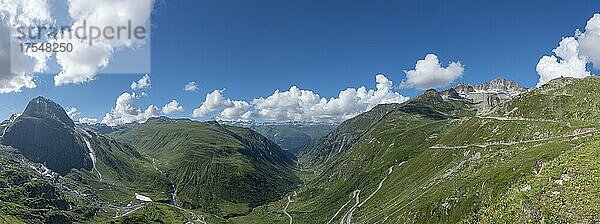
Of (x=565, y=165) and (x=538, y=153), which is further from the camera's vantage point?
(x=538, y=153)

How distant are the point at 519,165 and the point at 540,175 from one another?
102 m

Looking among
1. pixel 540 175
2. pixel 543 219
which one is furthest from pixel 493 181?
pixel 543 219

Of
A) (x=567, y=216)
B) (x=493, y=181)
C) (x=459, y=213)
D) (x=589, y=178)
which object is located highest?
(x=589, y=178)

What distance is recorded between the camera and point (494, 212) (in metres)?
66.8

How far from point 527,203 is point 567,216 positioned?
6.21 metres

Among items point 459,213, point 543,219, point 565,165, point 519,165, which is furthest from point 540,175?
point 459,213

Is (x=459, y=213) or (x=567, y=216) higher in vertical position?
(x=567, y=216)

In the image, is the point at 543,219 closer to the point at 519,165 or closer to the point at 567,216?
the point at 567,216

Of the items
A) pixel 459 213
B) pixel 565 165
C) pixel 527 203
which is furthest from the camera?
pixel 459 213

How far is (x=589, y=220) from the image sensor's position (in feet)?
185

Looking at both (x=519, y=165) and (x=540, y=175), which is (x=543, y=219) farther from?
(x=519, y=165)

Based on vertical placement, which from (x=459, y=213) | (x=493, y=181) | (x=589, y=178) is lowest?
(x=459, y=213)

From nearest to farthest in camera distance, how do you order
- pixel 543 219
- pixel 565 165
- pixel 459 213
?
1. pixel 543 219
2. pixel 565 165
3. pixel 459 213

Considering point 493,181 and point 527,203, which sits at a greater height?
point 527,203
